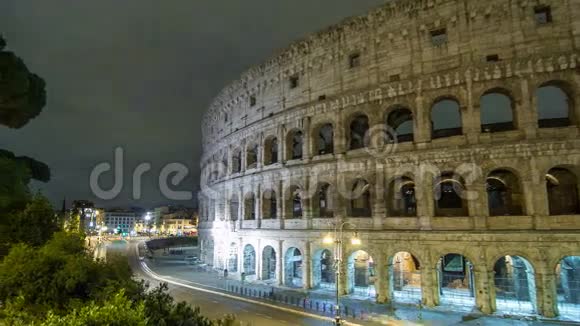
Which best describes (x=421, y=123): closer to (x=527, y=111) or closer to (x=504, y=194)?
(x=527, y=111)

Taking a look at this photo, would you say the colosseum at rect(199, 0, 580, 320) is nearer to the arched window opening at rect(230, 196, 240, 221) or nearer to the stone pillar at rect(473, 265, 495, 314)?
the stone pillar at rect(473, 265, 495, 314)

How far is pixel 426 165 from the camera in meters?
24.9

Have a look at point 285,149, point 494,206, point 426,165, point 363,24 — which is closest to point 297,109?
point 285,149

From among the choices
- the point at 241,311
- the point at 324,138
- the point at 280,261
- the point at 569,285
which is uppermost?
the point at 324,138

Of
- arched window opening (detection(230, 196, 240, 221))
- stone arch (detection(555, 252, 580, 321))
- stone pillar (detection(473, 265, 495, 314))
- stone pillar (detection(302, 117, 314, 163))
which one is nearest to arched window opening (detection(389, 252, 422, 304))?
stone pillar (detection(473, 265, 495, 314))

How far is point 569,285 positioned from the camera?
77.2 feet

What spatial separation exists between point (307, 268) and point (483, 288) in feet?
40.6

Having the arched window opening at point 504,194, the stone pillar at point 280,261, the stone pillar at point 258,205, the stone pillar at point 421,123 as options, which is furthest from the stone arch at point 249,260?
the arched window opening at point 504,194

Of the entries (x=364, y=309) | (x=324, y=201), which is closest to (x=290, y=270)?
(x=324, y=201)

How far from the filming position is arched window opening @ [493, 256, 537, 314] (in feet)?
72.4

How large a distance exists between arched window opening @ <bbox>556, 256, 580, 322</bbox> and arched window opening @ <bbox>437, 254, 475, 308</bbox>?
500cm

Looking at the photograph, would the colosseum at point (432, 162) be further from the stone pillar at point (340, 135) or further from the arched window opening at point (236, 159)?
the arched window opening at point (236, 159)

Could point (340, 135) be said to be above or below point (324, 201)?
above

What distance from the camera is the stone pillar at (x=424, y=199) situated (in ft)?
80.6
